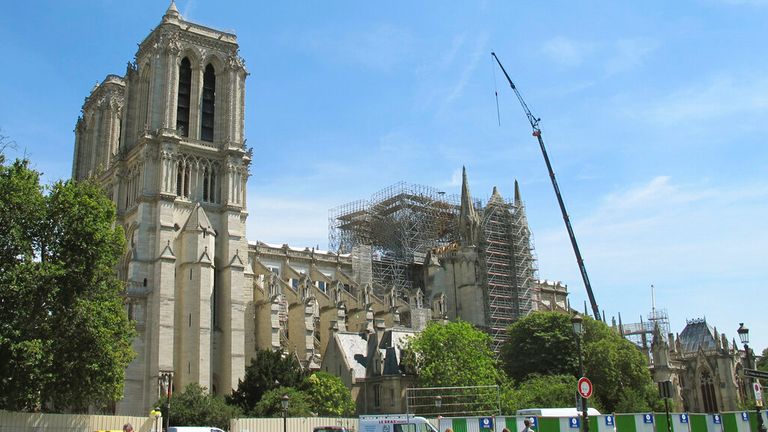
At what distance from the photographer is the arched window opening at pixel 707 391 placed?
81000mm

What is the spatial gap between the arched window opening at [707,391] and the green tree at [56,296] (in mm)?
65135

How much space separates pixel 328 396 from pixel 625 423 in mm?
21083

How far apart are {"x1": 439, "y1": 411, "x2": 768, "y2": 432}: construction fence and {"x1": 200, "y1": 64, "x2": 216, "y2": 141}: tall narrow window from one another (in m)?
36.8

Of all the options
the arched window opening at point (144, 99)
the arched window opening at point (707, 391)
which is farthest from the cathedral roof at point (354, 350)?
the arched window opening at point (707, 391)

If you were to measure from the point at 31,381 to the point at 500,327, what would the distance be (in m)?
51.1

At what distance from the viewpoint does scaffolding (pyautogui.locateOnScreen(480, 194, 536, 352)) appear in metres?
76.8

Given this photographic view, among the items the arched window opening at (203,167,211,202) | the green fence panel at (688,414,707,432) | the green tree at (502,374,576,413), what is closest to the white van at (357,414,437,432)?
the green fence panel at (688,414,707,432)

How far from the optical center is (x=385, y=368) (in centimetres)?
5603

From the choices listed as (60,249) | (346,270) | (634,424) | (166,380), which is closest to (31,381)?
(60,249)

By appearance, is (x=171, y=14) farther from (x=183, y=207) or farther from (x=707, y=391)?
(x=707, y=391)

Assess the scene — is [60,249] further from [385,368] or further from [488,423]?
[385,368]

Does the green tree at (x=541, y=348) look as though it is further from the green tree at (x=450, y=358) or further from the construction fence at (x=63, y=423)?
the construction fence at (x=63, y=423)

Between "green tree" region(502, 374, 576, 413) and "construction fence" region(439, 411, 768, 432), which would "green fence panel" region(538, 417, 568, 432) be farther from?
"green tree" region(502, 374, 576, 413)

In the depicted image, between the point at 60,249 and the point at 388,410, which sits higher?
the point at 60,249
